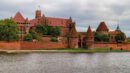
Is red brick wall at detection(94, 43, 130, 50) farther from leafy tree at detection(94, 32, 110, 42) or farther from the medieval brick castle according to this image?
leafy tree at detection(94, 32, 110, 42)

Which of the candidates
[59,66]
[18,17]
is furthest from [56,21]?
[59,66]

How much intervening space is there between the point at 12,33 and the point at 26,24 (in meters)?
21.6

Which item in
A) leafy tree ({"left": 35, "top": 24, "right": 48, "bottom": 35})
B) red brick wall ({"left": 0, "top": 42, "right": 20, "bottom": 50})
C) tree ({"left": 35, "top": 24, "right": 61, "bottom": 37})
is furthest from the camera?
tree ({"left": 35, "top": 24, "right": 61, "bottom": 37})

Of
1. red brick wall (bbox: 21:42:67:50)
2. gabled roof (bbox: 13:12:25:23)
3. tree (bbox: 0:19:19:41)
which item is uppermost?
gabled roof (bbox: 13:12:25:23)

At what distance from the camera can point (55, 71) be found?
30734 millimetres

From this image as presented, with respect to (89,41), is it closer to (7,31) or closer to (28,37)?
(28,37)

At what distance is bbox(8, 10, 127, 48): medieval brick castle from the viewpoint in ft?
265

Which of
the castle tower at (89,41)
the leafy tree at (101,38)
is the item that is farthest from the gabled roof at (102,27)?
the castle tower at (89,41)

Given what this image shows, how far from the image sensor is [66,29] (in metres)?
94.0

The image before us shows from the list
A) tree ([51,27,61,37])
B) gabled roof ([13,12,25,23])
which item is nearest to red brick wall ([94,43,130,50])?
tree ([51,27,61,37])

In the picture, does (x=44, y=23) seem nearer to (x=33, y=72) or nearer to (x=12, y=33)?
(x=12, y=33)

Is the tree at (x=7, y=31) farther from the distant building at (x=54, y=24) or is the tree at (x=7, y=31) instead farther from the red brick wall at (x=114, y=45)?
the red brick wall at (x=114, y=45)

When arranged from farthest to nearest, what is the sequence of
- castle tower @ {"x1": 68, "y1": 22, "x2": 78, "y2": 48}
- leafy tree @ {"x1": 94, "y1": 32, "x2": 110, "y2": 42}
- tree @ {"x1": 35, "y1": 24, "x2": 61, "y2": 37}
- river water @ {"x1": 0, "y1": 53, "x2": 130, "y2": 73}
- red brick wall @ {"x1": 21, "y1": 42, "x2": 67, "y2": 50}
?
leafy tree @ {"x1": 94, "y1": 32, "x2": 110, "y2": 42} < tree @ {"x1": 35, "y1": 24, "x2": 61, "y2": 37} < castle tower @ {"x1": 68, "y1": 22, "x2": 78, "y2": 48} < red brick wall @ {"x1": 21, "y1": 42, "x2": 67, "y2": 50} < river water @ {"x1": 0, "y1": 53, "x2": 130, "y2": 73}

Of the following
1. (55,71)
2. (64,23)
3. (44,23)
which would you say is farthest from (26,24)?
(55,71)
